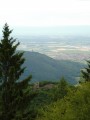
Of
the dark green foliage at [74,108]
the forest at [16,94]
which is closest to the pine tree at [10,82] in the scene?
the forest at [16,94]

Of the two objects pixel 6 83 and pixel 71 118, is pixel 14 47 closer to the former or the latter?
pixel 6 83

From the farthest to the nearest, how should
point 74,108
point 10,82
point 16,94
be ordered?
point 10,82, point 16,94, point 74,108

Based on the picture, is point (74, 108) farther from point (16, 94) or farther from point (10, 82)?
point (10, 82)

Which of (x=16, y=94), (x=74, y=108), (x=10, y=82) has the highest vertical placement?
(x=10, y=82)

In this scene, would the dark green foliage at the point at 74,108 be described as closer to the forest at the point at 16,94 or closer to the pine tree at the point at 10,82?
the forest at the point at 16,94

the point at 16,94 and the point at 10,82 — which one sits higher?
the point at 10,82

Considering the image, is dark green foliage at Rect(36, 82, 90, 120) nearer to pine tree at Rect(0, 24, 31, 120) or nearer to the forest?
the forest

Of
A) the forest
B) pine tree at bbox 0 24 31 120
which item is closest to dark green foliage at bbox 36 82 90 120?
the forest

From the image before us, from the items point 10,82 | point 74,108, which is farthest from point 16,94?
point 74,108

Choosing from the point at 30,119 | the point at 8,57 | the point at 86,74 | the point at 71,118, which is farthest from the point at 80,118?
the point at 86,74
